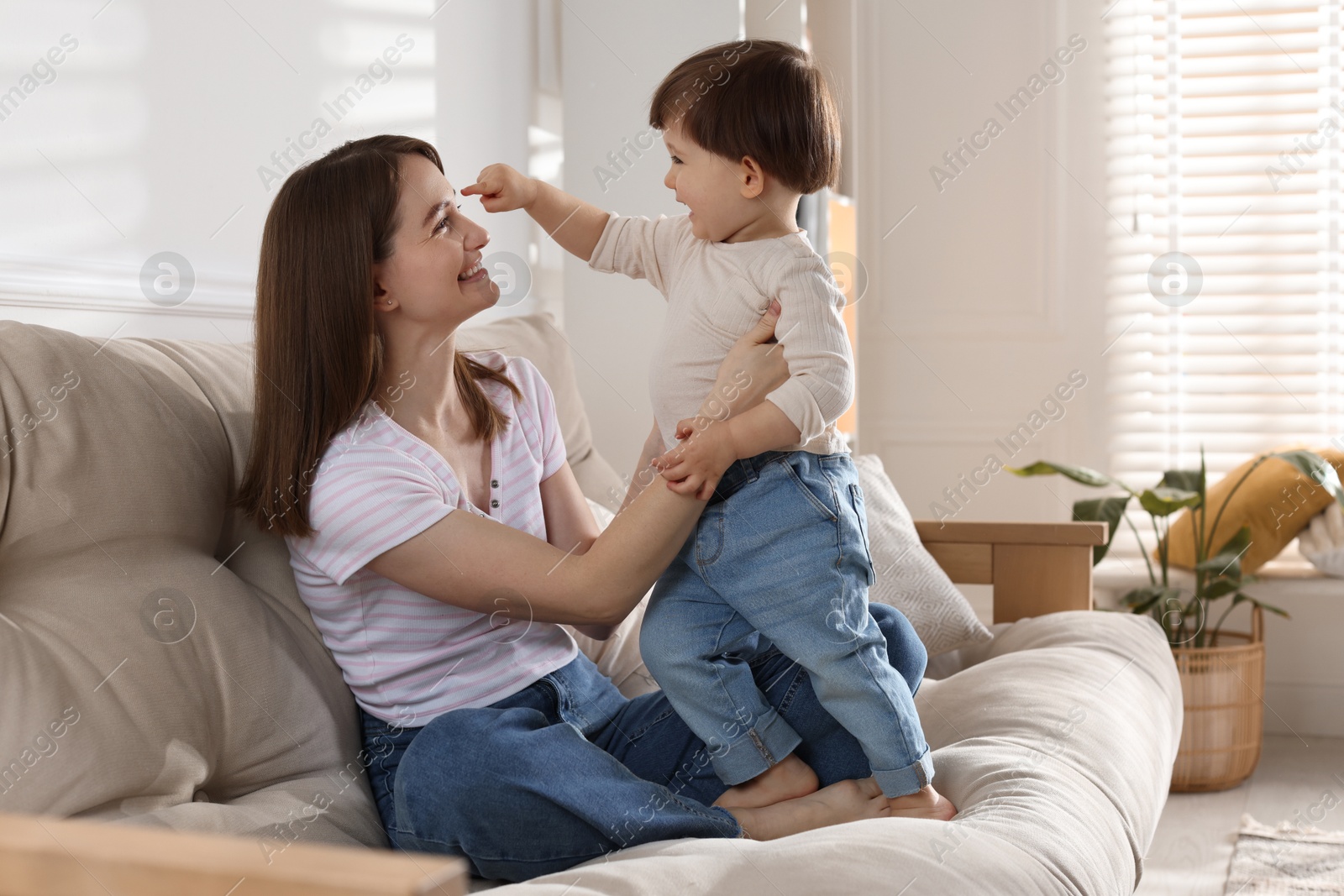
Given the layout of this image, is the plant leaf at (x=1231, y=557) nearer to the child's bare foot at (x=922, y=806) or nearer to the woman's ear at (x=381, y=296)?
the child's bare foot at (x=922, y=806)

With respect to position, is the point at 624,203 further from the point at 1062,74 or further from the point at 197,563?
the point at 197,563

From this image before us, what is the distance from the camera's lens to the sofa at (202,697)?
89cm

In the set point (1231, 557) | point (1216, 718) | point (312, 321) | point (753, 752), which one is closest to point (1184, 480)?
point (1231, 557)

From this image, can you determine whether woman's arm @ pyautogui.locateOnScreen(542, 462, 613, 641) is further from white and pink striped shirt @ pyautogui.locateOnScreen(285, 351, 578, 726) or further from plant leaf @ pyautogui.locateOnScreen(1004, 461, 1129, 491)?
plant leaf @ pyautogui.locateOnScreen(1004, 461, 1129, 491)

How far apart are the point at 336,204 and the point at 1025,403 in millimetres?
2667

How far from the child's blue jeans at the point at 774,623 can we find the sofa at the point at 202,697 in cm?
13

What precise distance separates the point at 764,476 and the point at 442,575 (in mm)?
328

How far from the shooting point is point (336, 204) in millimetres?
1161

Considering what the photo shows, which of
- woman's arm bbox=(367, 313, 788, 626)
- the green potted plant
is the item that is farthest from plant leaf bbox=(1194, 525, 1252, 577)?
woman's arm bbox=(367, 313, 788, 626)

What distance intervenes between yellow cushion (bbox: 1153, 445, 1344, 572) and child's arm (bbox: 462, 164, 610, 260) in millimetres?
2187

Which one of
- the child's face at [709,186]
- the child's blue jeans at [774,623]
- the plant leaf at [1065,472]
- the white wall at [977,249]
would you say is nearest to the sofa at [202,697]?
the child's blue jeans at [774,623]

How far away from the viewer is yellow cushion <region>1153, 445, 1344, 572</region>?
289 centimetres

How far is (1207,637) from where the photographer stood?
279 centimetres

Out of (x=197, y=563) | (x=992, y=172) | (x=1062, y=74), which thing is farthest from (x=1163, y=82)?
(x=197, y=563)
